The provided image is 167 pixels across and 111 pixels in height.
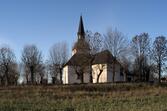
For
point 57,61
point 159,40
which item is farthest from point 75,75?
point 159,40

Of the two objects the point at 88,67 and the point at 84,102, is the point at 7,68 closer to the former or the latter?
the point at 88,67

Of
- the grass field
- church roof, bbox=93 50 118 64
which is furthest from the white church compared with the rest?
the grass field

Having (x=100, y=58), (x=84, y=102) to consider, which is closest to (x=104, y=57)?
(x=100, y=58)

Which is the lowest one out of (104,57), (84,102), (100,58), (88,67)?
(84,102)

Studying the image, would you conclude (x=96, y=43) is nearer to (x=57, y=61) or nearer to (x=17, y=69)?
(x=57, y=61)

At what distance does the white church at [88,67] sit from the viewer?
72.6m

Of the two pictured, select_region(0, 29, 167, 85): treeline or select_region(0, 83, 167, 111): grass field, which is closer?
select_region(0, 83, 167, 111): grass field

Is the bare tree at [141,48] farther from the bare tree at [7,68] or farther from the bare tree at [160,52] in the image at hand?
the bare tree at [7,68]

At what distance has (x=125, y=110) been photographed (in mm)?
16438

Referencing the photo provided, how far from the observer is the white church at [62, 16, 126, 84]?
7256cm

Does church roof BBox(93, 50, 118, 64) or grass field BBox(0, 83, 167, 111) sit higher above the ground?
church roof BBox(93, 50, 118, 64)

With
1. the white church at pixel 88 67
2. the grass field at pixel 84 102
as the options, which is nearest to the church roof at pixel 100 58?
the white church at pixel 88 67

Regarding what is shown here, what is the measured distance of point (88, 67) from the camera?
75250mm

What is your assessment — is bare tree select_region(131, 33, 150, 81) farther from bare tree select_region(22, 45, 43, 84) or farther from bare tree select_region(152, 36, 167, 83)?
bare tree select_region(22, 45, 43, 84)
